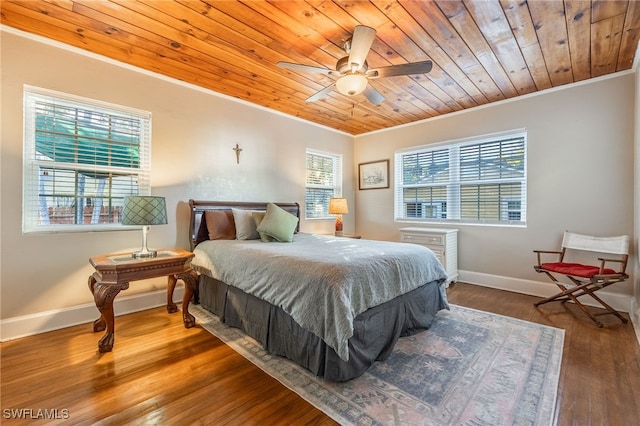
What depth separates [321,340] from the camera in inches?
71.9

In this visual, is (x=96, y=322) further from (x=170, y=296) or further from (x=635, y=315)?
(x=635, y=315)

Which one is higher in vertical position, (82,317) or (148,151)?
(148,151)

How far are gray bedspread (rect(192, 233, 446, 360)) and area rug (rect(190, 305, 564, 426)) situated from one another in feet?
0.98

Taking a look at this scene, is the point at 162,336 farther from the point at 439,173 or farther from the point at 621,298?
the point at 621,298

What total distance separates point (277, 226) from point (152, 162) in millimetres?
1554

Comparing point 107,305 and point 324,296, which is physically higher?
point 324,296

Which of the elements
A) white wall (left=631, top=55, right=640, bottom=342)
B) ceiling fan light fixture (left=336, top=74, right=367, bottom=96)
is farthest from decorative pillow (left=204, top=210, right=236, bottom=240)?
white wall (left=631, top=55, right=640, bottom=342)

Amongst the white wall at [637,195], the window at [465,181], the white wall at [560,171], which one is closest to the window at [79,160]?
the window at [465,181]

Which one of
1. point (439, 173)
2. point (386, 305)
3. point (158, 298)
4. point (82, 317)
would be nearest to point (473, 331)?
point (386, 305)

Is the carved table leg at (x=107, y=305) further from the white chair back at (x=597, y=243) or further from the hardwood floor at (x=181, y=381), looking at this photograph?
the white chair back at (x=597, y=243)

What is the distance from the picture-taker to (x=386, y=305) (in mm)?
2158

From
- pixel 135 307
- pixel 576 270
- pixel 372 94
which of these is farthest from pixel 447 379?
pixel 135 307

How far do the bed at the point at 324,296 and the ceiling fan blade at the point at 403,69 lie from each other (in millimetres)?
1486

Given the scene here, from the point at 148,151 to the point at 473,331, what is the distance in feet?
12.4
